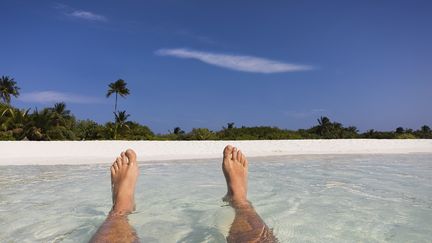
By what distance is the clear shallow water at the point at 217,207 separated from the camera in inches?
86.6

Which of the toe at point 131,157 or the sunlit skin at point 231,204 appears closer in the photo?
the sunlit skin at point 231,204

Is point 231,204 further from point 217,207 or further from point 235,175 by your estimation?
point 235,175

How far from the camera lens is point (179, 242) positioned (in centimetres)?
201

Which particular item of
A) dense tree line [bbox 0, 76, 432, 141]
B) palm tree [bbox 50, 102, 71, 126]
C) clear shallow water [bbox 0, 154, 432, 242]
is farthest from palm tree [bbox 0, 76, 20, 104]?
clear shallow water [bbox 0, 154, 432, 242]

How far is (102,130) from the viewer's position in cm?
2292

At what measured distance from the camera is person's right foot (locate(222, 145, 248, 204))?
9.39 ft

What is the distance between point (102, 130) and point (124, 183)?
20.9 metres

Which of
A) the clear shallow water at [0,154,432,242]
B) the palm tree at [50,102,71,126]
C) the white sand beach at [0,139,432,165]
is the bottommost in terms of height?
the clear shallow water at [0,154,432,242]

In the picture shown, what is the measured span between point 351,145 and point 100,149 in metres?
7.63

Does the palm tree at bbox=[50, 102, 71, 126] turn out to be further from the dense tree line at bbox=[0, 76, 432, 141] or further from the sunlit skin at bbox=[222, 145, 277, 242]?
the sunlit skin at bbox=[222, 145, 277, 242]

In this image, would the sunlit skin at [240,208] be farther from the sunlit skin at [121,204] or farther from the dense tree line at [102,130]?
the dense tree line at [102,130]

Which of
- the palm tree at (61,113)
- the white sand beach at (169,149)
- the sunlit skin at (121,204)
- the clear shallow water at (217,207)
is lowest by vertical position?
the clear shallow water at (217,207)

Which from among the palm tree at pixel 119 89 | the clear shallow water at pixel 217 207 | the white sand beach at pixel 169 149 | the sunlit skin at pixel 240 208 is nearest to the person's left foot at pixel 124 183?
the clear shallow water at pixel 217 207

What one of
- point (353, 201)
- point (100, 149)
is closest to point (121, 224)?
point (353, 201)
